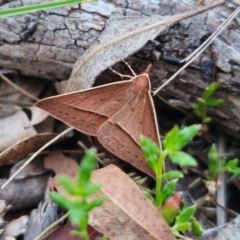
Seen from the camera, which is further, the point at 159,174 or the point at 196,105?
the point at 196,105

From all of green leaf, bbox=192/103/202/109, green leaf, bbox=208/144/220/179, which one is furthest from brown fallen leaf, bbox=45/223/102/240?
green leaf, bbox=192/103/202/109

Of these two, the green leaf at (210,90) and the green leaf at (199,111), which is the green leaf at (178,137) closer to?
the green leaf at (210,90)

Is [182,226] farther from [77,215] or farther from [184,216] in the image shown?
[77,215]

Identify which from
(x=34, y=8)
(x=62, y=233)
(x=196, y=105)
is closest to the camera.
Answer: (x=62, y=233)

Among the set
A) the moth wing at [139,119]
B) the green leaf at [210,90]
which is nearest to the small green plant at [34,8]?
the moth wing at [139,119]

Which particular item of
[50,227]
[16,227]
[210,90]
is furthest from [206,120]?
[16,227]

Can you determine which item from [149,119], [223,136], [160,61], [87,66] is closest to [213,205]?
[223,136]

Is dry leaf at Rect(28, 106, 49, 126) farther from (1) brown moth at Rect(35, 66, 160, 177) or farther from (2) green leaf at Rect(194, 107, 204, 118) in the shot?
(2) green leaf at Rect(194, 107, 204, 118)
